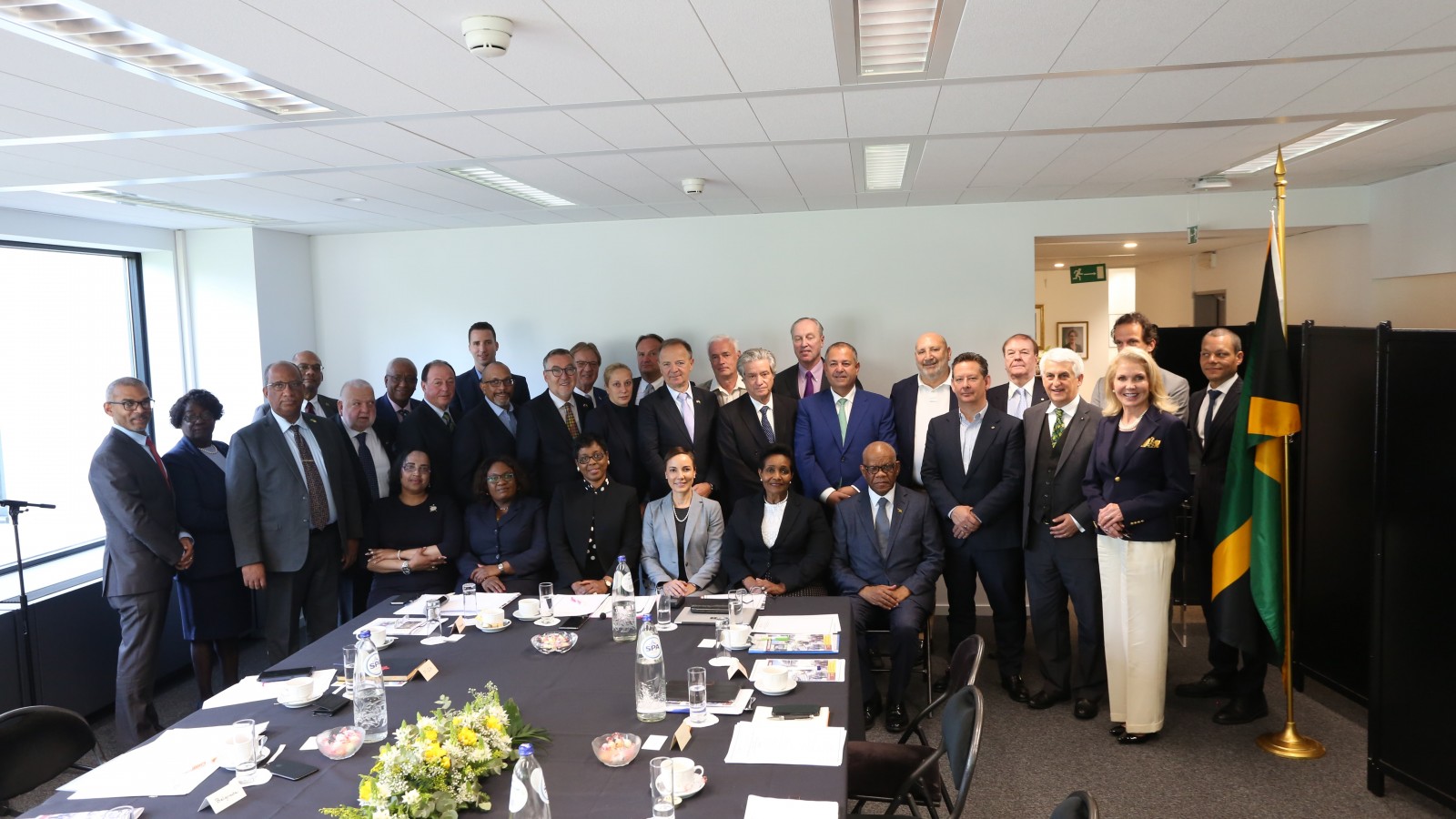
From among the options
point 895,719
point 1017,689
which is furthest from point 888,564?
point 1017,689

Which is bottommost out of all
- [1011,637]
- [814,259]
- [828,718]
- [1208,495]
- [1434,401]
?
[1011,637]

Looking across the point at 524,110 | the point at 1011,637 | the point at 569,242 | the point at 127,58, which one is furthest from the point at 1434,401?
the point at 569,242

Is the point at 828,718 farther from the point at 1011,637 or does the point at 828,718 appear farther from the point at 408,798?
the point at 1011,637

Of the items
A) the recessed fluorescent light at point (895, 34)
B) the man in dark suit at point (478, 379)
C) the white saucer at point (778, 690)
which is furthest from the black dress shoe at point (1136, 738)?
the man in dark suit at point (478, 379)

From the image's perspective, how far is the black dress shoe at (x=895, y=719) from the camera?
14.7ft

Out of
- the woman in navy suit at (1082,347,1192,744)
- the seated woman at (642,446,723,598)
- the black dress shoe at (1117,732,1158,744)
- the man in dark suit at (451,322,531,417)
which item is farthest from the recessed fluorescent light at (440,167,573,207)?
the black dress shoe at (1117,732,1158,744)

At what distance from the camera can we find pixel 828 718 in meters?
2.70

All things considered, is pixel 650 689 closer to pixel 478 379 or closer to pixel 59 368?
pixel 478 379

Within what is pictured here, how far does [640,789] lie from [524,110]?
2.77 meters

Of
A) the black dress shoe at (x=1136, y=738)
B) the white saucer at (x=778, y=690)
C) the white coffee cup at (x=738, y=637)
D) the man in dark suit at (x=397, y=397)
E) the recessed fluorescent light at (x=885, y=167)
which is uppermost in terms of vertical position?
the recessed fluorescent light at (x=885, y=167)

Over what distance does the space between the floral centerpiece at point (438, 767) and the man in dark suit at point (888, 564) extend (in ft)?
8.33

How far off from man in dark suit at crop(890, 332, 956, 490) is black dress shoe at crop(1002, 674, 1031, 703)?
1.21 meters

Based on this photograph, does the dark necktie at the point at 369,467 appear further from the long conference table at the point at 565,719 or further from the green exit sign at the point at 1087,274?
the green exit sign at the point at 1087,274

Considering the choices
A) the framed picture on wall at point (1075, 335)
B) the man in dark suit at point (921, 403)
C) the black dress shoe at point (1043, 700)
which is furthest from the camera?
the framed picture on wall at point (1075, 335)
